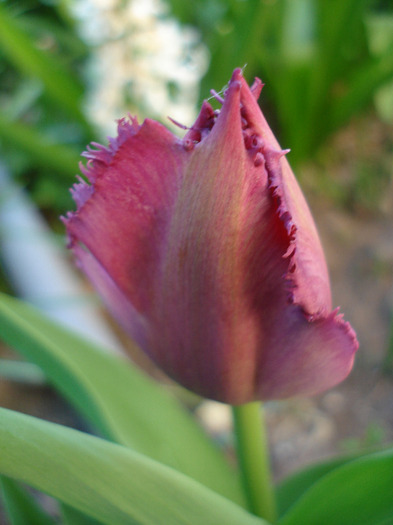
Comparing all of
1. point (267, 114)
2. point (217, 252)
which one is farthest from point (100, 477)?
point (267, 114)

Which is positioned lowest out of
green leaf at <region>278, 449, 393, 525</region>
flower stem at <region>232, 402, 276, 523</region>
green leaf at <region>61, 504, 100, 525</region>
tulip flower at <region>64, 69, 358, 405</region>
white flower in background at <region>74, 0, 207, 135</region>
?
green leaf at <region>61, 504, 100, 525</region>

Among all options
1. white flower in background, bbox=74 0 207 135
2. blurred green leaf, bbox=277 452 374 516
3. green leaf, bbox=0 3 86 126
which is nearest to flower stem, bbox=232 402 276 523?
blurred green leaf, bbox=277 452 374 516

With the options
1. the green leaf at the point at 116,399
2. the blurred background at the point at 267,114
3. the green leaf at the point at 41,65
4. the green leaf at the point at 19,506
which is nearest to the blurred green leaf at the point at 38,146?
the blurred background at the point at 267,114

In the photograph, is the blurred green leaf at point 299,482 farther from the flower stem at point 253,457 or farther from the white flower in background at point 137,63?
the white flower in background at point 137,63

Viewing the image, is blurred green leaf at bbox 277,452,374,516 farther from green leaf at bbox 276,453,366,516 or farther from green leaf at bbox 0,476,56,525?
green leaf at bbox 0,476,56,525

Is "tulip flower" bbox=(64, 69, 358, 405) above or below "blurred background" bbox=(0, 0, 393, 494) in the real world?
below

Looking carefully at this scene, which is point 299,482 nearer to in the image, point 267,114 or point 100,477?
point 100,477
